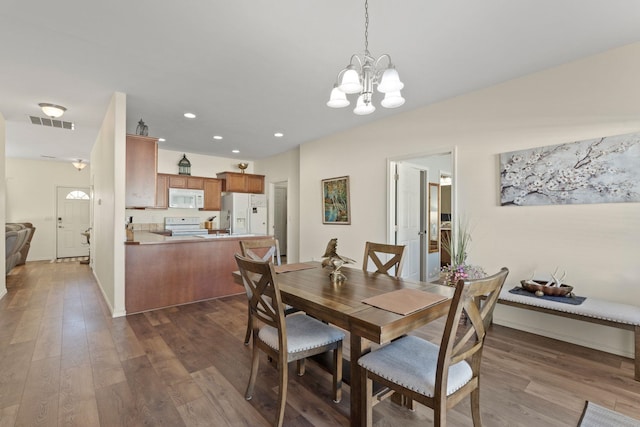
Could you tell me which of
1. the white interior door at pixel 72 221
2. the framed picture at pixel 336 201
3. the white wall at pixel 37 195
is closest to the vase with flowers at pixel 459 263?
the framed picture at pixel 336 201

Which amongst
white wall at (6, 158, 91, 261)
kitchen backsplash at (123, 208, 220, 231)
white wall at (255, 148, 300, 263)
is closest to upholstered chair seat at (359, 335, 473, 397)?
white wall at (255, 148, 300, 263)

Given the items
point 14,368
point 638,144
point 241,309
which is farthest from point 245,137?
point 638,144

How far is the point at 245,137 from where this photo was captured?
17.5 feet

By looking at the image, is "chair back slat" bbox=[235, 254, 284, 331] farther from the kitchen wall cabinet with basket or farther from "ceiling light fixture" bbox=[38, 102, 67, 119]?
the kitchen wall cabinet with basket

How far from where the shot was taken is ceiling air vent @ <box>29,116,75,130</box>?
4316 mm

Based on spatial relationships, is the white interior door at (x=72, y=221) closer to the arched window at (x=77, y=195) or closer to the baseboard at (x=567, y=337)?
the arched window at (x=77, y=195)

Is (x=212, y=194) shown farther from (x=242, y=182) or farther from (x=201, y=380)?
(x=201, y=380)

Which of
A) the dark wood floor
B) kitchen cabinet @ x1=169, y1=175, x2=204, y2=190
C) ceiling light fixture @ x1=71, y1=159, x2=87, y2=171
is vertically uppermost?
ceiling light fixture @ x1=71, y1=159, x2=87, y2=171

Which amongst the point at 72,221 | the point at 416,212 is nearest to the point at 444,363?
the point at 416,212

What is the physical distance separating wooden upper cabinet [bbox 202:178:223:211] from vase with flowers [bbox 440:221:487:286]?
17.3 feet

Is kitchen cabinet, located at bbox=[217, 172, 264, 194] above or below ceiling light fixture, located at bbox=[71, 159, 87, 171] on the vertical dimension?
below

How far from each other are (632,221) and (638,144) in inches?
24.9

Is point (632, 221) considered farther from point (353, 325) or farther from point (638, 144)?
point (353, 325)

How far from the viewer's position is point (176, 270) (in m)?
3.81
